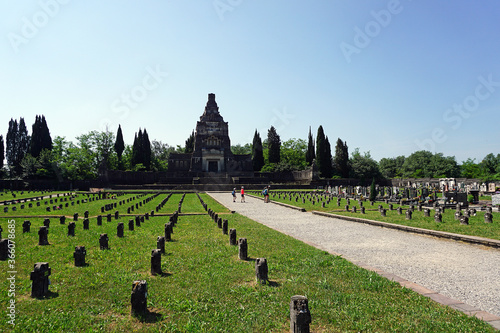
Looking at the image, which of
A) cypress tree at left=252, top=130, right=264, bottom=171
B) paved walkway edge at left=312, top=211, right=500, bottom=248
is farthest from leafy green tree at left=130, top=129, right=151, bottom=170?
paved walkway edge at left=312, top=211, right=500, bottom=248

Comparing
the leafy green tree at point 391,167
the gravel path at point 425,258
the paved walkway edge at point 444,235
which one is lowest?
the gravel path at point 425,258

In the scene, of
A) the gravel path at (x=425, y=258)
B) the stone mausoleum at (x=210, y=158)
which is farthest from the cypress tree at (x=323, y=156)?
the gravel path at (x=425, y=258)

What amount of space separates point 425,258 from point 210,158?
218 feet

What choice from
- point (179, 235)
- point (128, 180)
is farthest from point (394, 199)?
point (128, 180)

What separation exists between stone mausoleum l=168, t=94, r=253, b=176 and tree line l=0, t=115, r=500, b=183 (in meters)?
7.56

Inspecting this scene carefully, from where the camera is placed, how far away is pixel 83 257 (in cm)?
741

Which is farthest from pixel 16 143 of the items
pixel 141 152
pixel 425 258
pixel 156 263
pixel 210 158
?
pixel 425 258

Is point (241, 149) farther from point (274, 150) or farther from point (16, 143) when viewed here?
point (16, 143)

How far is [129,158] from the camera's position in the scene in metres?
82.1

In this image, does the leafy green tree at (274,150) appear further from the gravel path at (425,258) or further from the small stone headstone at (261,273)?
the small stone headstone at (261,273)

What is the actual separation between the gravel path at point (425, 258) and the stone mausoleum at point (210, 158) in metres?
57.7

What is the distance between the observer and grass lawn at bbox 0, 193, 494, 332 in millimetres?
4258

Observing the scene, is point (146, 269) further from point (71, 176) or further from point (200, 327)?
point (71, 176)

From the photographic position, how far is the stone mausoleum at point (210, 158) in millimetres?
72938
